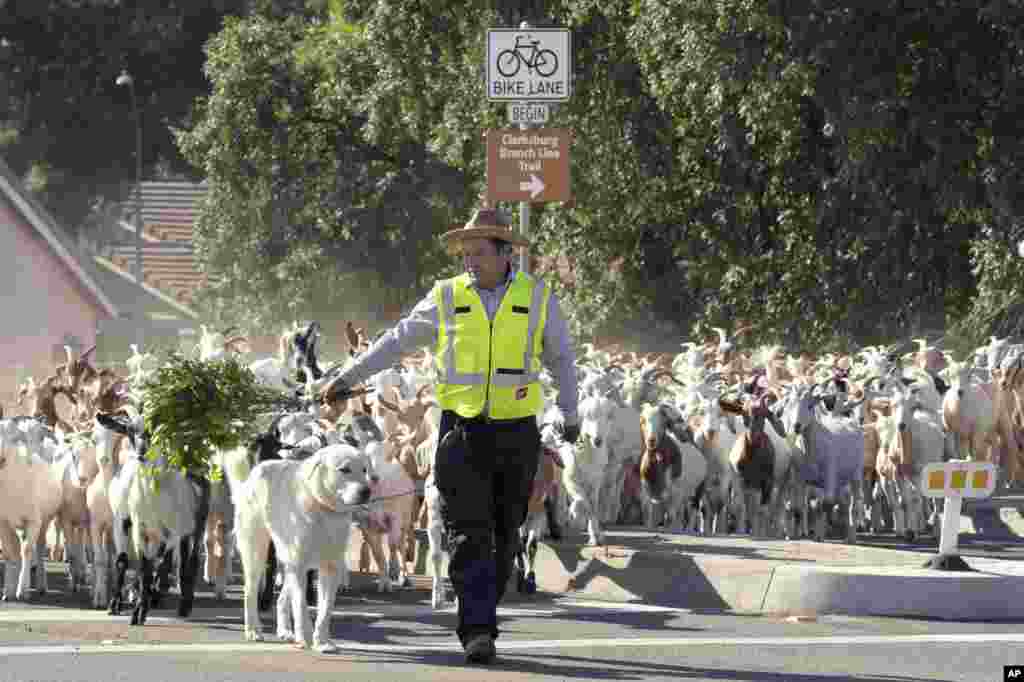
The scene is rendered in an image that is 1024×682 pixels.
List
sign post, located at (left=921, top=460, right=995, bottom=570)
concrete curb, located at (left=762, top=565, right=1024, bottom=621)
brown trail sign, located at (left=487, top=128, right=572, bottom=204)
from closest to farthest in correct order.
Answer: concrete curb, located at (left=762, top=565, right=1024, bottom=621)
sign post, located at (left=921, top=460, right=995, bottom=570)
brown trail sign, located at (left=487, top=128, right=572, bottom=204)

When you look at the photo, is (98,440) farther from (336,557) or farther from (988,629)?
(988,629)

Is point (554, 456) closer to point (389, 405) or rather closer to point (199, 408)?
point (389, 405)

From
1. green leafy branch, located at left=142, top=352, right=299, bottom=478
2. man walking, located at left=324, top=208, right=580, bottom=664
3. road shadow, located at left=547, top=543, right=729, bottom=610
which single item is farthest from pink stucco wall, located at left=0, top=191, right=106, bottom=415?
man walking, located at left=324, top=208, right=580, bottom=664

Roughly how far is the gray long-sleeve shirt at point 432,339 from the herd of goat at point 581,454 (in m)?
0.58

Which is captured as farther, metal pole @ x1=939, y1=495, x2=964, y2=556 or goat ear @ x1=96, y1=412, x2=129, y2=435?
goat ear @ x1=96, y1=412, x2=129, y2=435

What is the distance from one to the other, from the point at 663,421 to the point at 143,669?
33.4ft

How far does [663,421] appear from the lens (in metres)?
22.3

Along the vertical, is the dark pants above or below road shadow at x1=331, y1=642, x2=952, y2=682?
above

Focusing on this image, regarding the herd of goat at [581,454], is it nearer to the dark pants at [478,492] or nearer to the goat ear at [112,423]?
the goat ear at [112,423]

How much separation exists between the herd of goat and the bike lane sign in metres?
2.46

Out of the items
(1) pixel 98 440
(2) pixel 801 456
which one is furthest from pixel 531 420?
(2) pixel 801 456

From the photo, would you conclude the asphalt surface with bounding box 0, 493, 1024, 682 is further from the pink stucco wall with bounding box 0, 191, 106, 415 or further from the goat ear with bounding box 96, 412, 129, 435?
the pink stucco wall with bounding box 0, 191, 106, 415

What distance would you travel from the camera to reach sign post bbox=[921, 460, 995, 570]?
612 inches

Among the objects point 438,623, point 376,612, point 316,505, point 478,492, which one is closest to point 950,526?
point 438,623
